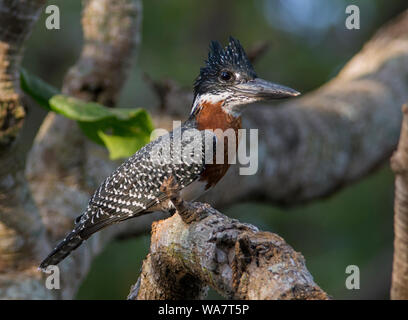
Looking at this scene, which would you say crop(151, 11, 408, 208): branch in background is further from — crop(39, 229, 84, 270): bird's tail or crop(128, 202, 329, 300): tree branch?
crop(128, 202, 329, 300): tree branch

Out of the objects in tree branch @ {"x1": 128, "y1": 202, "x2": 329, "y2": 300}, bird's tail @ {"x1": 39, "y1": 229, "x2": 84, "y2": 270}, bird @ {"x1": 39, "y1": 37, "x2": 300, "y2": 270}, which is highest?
bird @ {"x1": 39, "y1": 37, "x2": 300, "y2": 270}

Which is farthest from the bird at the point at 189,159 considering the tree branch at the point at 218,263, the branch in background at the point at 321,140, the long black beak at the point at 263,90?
the branch in background at the point at 321,140

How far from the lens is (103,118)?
378cm

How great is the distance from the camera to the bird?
3.36m

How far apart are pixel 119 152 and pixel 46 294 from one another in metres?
1.04

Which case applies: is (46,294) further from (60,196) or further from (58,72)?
(58,72)

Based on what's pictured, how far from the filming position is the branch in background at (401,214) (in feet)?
10.8

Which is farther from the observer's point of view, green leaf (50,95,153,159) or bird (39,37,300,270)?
green leaf (50,95,153,159)

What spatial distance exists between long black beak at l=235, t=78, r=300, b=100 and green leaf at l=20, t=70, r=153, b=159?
67 cm

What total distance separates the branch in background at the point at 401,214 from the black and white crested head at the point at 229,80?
819 mm

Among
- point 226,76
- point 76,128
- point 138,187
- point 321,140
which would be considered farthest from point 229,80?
point 321,140

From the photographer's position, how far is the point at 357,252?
7914 millimetres

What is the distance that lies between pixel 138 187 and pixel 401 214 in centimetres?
152

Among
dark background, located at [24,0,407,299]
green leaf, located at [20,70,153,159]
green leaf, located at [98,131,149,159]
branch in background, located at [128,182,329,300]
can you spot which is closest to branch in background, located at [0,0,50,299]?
green leaf, located at [20,70,153,159]
